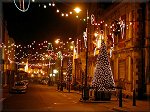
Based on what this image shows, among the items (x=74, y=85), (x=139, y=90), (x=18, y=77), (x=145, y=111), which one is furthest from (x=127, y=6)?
(x=18, y=77)

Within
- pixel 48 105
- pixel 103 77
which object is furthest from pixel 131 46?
pixel 48 105

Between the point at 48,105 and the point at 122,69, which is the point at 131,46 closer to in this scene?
the point at 122,69

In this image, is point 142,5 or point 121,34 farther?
point 121,34

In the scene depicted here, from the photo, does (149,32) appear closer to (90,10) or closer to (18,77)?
(90,10)

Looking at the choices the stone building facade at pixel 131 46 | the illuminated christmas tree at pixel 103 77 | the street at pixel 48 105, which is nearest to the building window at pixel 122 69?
the stone building facade at pixel 131 46

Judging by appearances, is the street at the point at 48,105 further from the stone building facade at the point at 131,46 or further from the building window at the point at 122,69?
the building window at the point at 122,69

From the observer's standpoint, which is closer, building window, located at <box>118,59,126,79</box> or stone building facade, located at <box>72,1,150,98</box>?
stone building facade, located at <box>72,1,150,98</box>

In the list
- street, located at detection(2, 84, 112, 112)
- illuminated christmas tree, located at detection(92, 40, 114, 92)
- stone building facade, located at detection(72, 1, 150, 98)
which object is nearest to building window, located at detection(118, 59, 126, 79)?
stone building facade, located at detection(72, 1, 150, 98)

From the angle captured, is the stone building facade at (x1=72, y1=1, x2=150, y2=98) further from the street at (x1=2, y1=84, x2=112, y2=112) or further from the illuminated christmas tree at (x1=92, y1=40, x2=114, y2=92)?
the street at (x1=2, y1=84, x2=112, y2=112)

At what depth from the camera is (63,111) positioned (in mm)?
21484

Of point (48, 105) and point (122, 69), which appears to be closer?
point (48, 105)

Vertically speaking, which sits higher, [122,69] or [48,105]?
[122,69]

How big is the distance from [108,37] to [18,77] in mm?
58297

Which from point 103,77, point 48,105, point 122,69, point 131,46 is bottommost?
point 48,105
